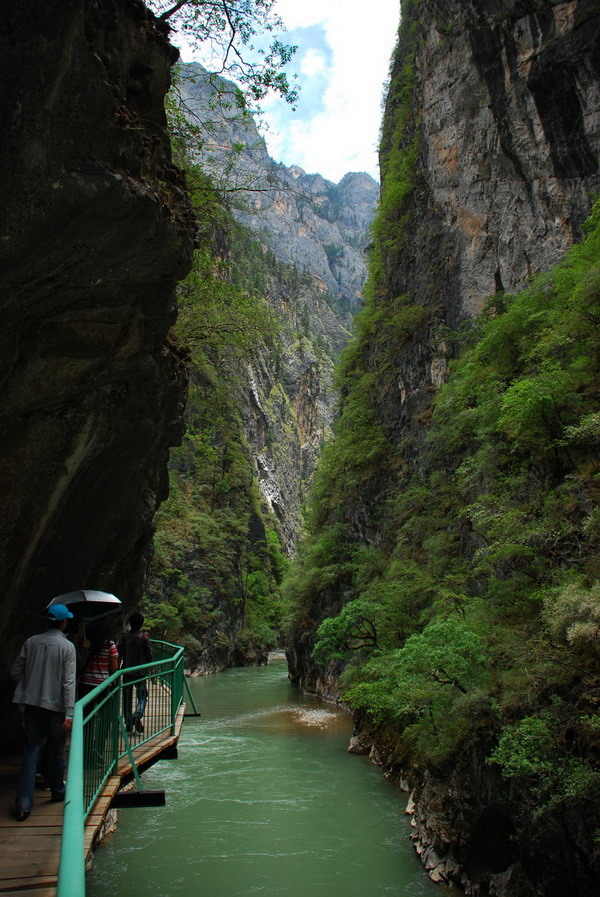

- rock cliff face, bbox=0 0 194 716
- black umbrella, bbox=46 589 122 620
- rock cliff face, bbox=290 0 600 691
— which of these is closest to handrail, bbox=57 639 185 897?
black umbrella, bbox=46 589 122 620

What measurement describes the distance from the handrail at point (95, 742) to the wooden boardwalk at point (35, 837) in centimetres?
14

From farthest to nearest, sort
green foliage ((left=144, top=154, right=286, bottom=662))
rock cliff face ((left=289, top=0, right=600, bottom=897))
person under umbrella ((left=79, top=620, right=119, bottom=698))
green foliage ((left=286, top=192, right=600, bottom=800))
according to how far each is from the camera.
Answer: green foliage ((left=144, top=154, right=286, bottom=662))
rock cliff face ((left=289, top=0, right=600, bottom=897))
green foliage ((left=286, top=192, right=600, bottom=800))
person under umbrella ((left=79, top=620, right=119, bottom=698))

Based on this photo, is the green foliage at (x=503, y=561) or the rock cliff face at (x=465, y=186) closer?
the green foliage at (x=503, y=561)

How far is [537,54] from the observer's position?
1848 cm

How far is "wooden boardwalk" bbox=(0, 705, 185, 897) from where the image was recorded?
10.6 feet

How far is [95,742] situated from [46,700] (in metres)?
0.86

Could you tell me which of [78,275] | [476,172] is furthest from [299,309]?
[78,275]

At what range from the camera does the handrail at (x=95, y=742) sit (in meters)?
1.81

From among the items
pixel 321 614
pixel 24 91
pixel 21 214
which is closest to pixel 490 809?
pixel 21 214

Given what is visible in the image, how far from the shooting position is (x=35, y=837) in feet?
12.4

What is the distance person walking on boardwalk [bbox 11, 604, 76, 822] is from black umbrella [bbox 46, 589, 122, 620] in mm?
2125

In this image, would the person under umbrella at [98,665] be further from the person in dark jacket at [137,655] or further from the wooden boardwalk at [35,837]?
the person in dark jacket at [137,655]

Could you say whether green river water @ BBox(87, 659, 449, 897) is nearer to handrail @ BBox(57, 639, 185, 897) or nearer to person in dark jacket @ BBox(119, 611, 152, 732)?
handrail @ BBox(57, 639, 185, 897)

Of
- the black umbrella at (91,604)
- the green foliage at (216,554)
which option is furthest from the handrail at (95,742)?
the green foliage at (216,554)
